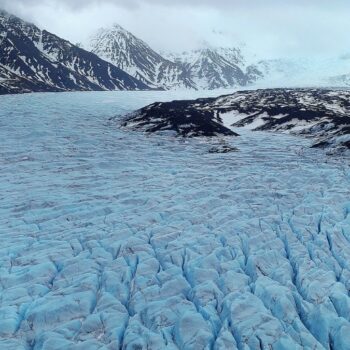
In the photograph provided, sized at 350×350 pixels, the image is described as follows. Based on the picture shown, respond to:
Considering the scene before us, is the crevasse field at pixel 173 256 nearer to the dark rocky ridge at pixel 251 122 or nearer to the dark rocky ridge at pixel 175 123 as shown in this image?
the dark rocky ridge at pixel 251 122

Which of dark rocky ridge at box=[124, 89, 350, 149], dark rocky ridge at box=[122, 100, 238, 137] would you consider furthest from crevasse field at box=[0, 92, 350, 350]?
dark rocky ridge at box=[122, 100, 238, 137]

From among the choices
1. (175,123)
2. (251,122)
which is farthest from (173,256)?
(251,122)

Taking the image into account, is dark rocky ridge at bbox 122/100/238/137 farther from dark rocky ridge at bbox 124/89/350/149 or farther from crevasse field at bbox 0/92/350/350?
crevasse field at bbox 0/92/350/350

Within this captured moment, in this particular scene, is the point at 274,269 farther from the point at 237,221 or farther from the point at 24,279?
the point at 24,279

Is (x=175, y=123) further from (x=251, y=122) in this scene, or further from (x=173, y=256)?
(x=173, y=256)

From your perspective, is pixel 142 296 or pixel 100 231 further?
pixel 100 231

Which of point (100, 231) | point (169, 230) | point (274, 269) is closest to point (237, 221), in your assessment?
point (169, 230)

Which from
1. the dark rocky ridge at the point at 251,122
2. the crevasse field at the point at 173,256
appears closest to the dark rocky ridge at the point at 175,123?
the dark rocky ridge at the point at 251,122

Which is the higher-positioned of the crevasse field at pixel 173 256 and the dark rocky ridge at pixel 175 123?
the dark rocky ridge at pixel 175 123

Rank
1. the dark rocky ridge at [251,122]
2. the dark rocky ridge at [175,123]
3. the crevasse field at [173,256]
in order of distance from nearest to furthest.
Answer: the crevasse field at [173,256] → the dark rocky ridge at [251,122] → the dark rocky ridge at [175,123]
